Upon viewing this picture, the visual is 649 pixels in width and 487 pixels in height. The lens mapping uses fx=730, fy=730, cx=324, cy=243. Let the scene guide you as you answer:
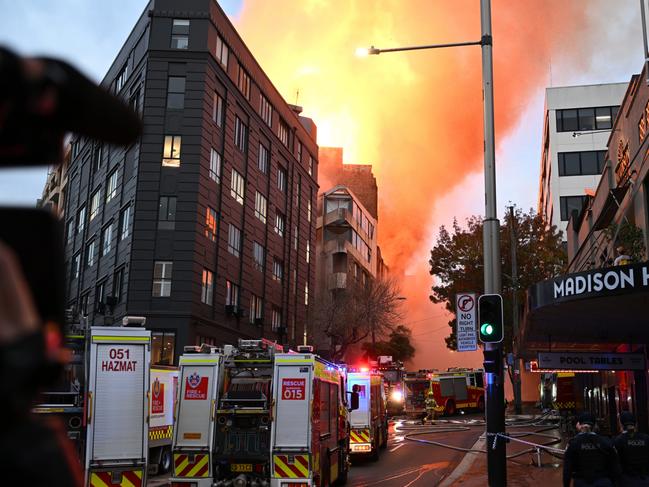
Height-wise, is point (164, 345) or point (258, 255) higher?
point (258, 255)

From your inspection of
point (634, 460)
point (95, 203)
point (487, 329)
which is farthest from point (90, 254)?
point (634, 460)

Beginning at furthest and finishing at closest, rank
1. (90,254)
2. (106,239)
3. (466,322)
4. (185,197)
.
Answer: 1. (90,254)
2. (106,239)
3. (185,197)
4. (466,322)

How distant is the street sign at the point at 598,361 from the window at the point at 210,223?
21.7 metres

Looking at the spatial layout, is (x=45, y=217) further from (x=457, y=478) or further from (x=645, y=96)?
(x=645, y=96)

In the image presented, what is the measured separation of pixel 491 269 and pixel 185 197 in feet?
82.8

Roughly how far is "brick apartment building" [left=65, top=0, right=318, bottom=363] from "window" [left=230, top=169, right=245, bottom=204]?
9 centimetres

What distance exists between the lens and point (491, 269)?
41.8 feet

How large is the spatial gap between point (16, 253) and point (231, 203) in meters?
38.3

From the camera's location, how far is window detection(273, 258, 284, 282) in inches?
1873

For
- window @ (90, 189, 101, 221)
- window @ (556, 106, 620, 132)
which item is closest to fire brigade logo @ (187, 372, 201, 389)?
window @ (90, 189, 101, 221)

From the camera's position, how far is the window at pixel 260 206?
4447 cm

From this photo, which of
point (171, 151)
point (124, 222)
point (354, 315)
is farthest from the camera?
point (354, 315)

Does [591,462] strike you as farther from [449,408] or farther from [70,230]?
[70,230]

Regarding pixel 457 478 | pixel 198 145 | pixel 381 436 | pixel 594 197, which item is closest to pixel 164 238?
pixel 198 145
